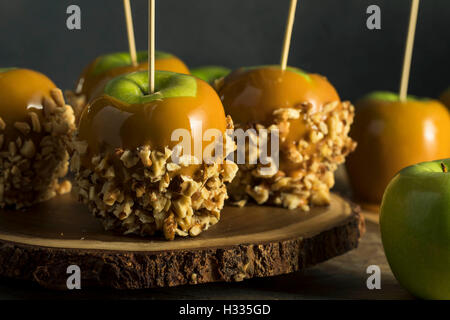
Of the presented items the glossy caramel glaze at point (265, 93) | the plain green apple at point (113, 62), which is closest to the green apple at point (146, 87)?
the glossy caramel glaze at point (265, 93)

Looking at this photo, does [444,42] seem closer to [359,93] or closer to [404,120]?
[359,93]

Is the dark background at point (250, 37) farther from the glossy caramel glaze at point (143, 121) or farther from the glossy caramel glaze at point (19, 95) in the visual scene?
the glossy caramel glaze at point (143, 121)

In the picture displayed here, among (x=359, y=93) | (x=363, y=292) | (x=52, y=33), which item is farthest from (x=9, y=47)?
(x=363, y=292)

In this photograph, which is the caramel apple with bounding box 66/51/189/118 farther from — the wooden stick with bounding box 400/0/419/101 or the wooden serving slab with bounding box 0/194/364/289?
the wooden stick with bounding box 400/0/419/101

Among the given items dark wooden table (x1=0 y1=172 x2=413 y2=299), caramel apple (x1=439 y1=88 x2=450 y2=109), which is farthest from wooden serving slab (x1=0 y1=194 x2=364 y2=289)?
caramel apple (x1=439 y1=88 x2=450 y2=109)

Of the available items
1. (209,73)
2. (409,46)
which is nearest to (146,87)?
(209,73)
